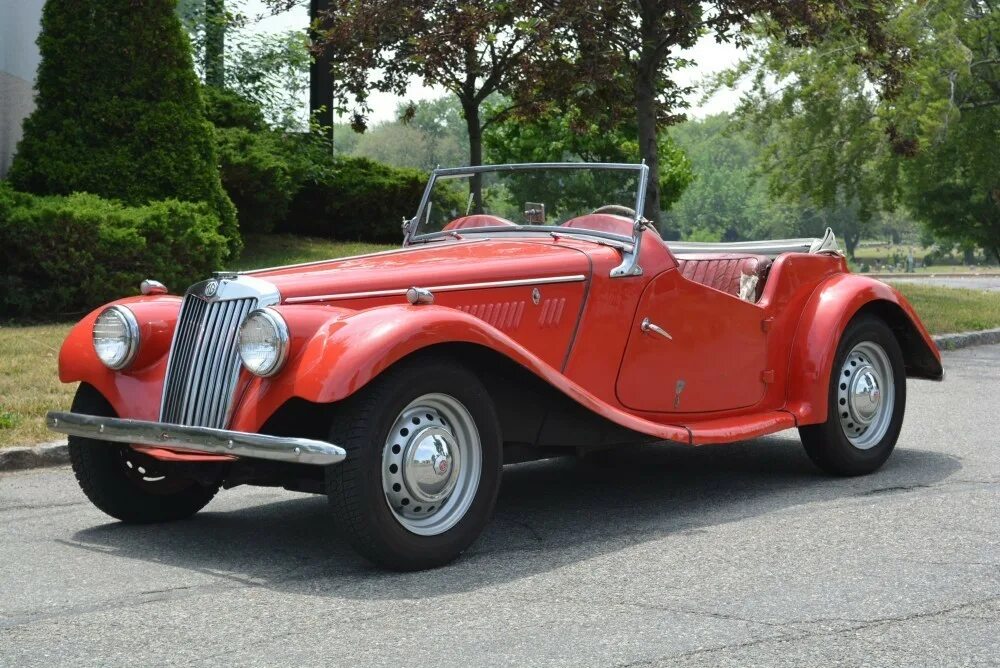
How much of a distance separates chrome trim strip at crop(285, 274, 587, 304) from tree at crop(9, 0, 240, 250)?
835cm

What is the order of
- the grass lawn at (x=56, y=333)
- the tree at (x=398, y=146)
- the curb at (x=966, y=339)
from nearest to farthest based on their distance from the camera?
1. the grass lawn at (x=56, y=333)
2. the curb at (x=966, y=339)
3. the tree at (x=398, y=146)

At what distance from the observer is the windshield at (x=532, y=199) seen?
21.4 ft

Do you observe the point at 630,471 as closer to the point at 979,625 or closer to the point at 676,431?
the point at 676,431

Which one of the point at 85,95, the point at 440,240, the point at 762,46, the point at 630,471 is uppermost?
the point at 762,46

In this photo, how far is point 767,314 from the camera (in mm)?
6824

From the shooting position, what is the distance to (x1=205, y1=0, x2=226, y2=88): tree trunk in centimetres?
1953

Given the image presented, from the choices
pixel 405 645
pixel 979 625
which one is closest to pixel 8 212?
pixel 405 645

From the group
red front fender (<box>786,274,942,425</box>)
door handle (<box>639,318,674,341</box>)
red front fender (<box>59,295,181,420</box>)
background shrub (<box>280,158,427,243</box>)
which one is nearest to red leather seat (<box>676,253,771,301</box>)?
red front fender (<box>786,274,942,425</box>)

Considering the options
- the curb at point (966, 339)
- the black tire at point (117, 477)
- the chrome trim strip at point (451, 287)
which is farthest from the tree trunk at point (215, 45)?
the chrome trim strip at point (451, 287)

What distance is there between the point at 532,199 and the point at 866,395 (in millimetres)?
2083

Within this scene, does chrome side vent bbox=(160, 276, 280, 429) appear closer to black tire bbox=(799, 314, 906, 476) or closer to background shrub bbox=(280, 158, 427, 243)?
black tire bbox=(799, 314, 906, 476)

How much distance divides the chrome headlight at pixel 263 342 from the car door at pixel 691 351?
174cm

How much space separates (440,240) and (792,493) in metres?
2.17

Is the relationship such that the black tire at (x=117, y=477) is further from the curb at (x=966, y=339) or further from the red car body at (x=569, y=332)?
the curb at (x=966, y=339)
